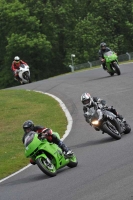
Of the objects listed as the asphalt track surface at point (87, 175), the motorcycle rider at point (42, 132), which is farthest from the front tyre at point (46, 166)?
the motorcycle rider at point (42, 132)

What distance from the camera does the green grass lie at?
16.5m

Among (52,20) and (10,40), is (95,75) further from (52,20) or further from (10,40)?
(52,20)

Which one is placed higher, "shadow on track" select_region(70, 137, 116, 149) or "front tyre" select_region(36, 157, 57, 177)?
"front tyre" select_region(36, 157, 57, 177)

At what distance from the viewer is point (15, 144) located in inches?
755

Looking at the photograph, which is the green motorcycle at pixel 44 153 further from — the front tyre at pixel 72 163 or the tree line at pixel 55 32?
the tree line at pixel 55 32

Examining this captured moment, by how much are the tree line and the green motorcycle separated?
56086 mm

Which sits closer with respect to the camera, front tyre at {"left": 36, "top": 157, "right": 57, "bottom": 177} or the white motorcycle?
front tyre at {"left": 36, "top": 157, "right": 57, "bottom": 177}

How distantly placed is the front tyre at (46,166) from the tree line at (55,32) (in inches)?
2220

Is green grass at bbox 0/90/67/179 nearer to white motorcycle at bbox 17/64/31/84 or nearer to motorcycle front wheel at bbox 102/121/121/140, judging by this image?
motorcycle front wheel at bbox 102/121/121/140

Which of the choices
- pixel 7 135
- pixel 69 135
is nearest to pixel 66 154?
pixel 69 135

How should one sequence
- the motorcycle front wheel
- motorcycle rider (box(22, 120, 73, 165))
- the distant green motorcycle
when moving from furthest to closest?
the distant green motorcycle
the motorcycle front wheel
motorcycle rider (box(22, 120, 73, 165))

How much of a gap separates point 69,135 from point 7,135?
306 cm

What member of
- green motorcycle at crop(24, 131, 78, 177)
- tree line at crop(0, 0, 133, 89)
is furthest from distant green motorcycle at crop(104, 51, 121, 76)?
tree line at crop(0, 0, 133, 89)

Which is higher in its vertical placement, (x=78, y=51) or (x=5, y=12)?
(x=5, y=12)
